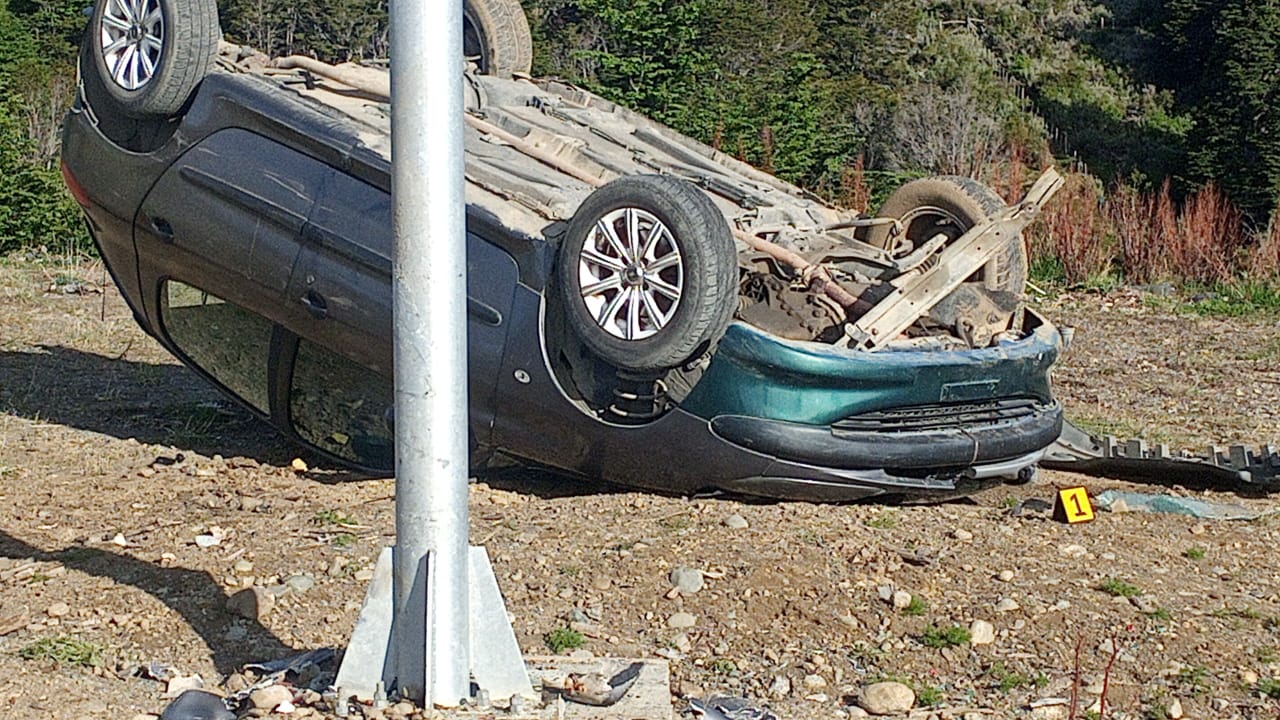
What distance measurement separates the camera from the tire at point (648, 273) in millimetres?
5711

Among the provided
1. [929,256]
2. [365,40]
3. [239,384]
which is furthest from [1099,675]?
[365,40]

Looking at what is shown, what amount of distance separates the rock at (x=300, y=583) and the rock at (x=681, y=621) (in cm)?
113

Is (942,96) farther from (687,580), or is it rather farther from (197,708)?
(197,708)

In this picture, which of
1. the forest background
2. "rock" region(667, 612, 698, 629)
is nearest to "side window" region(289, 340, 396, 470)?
"rock" region(667, 612, 698, 629)

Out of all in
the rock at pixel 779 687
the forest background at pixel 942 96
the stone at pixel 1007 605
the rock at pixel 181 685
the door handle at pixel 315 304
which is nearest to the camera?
the rock at pixel 181 685

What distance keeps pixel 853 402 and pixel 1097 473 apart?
199cm

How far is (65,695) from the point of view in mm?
4184

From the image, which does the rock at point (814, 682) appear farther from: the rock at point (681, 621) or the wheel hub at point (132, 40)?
the wheel hub at point (132, 40)

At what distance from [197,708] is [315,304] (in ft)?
9.23

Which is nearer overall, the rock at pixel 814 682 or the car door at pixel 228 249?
the rock at pixel 814 682

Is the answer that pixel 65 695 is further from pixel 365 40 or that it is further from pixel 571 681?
pixel 365 40

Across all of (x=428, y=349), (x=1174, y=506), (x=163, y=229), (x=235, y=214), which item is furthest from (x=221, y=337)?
(x=1174, y=506)

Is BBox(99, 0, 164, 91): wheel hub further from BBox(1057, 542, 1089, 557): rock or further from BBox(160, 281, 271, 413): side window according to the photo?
BBox(1057, 542, 1089, 557): rock

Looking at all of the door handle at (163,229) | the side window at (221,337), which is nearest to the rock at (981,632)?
the side window at (221,337)
